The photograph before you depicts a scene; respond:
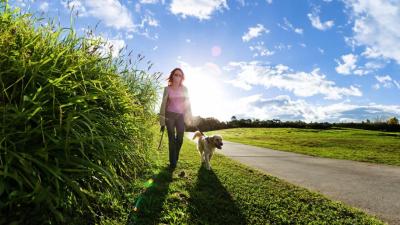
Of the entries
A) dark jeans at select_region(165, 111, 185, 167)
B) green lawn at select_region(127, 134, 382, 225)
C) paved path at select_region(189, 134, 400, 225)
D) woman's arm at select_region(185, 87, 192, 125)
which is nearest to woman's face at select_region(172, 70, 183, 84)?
woman's arm at select_region(185, 87, 192, 125)

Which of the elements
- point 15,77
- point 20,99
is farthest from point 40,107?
point 15,77

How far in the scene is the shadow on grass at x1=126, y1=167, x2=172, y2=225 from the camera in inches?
162

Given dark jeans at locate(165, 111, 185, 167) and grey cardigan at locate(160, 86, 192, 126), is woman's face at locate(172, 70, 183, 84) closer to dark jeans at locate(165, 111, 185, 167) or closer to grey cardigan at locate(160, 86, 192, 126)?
grey cardigan at locate(160, 86, 192, 126)

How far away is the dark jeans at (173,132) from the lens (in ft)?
26.5

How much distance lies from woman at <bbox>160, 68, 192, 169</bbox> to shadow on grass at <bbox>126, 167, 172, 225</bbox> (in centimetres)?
188

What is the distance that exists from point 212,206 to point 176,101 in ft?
12.4

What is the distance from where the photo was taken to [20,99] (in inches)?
125

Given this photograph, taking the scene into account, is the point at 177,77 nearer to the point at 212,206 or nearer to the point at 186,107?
the point at 186,107

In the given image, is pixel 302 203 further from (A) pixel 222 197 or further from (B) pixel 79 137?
(B) pixel 79 137

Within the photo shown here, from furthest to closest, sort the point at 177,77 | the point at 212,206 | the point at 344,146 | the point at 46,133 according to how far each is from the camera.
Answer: the point at 344,146 → the point at 177,77 → the point at 212,206 → the point at 46,133

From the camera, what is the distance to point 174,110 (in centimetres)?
827

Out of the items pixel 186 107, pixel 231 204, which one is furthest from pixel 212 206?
pixel 186 107

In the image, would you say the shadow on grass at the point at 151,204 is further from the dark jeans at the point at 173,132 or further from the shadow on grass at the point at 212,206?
the dark jeans at the point at 173,132

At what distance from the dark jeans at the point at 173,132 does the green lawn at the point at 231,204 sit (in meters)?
1.03
